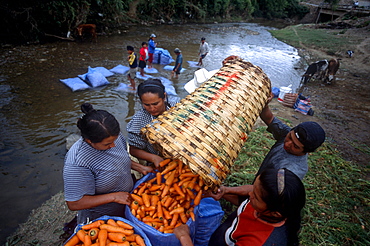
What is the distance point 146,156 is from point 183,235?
0.90 meters

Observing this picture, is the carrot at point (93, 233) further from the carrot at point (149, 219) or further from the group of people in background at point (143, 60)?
the group of people in background at point (143, 60)

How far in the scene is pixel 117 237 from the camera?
1643 millimetres

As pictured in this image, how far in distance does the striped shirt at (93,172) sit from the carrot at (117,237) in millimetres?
392

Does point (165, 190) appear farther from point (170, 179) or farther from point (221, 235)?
point (221, 235)

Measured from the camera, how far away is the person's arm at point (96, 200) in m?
1.73

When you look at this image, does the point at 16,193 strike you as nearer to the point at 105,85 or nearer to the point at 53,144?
the point at 53,144

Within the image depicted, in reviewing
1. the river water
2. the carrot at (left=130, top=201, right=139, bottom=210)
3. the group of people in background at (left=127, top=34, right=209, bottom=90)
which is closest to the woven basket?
the carrot at (left=130, top=201, right=139, bottom=210)

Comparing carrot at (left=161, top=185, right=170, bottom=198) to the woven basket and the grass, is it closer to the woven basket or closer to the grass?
the woven basket

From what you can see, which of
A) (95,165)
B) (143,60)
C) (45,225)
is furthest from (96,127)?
(143,60)

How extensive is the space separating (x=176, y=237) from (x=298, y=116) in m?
5.89

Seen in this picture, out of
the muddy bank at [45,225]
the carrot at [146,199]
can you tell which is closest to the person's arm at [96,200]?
the carrot at [146,199]

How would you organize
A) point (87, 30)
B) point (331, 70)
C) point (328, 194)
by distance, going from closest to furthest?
point (328, 194), point (331, 70), point (87, 30)

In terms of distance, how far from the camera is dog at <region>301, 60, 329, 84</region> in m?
8.95

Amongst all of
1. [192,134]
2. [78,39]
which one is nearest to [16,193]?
[192,134]
